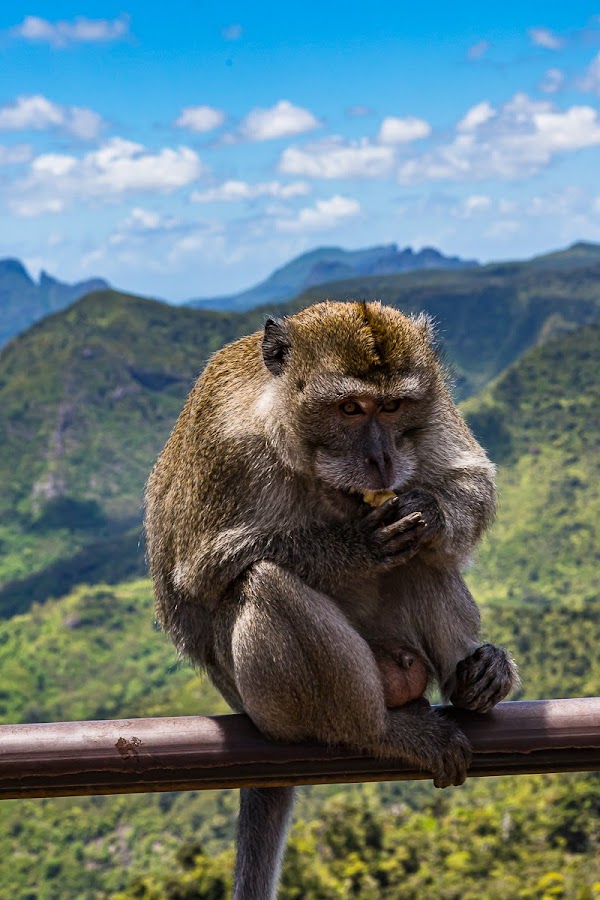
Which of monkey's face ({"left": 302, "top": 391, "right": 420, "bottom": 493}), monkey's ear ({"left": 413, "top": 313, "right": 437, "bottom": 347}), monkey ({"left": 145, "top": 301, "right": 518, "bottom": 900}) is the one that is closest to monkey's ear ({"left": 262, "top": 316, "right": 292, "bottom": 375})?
monkey ({"left": 145, "top": 301, "right": 518, "bottom": 900})

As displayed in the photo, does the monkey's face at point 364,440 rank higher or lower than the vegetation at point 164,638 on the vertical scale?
higher

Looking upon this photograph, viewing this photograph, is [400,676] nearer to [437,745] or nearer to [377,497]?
[437,745]

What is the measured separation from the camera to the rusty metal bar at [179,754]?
2396 millimetres

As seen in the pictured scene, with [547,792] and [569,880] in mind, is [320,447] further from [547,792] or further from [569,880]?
[547,792]

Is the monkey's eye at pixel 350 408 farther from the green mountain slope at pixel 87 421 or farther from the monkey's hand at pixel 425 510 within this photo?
the green mountain slope at pixel 87 421

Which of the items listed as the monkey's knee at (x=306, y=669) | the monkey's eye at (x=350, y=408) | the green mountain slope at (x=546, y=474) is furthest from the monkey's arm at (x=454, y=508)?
the green mountain slope at (x=546, y=474)

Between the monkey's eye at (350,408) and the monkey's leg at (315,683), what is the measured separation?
1.60ft

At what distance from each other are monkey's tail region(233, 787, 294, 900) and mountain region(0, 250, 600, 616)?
78.2 m

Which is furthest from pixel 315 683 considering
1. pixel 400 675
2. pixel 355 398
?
pixel 355 398

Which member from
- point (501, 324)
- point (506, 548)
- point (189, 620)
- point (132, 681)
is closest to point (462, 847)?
point (189, 620)

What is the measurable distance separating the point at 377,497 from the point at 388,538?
154 mm

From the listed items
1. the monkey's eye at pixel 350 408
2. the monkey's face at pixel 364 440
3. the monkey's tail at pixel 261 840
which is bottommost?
the monkey's tail at pixel 261 840

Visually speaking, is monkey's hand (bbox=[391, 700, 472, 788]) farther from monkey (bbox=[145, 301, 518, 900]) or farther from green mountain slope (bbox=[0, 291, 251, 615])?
green mountain slope (bbox=[0, 291, 251, 615])

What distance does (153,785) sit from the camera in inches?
95.5
